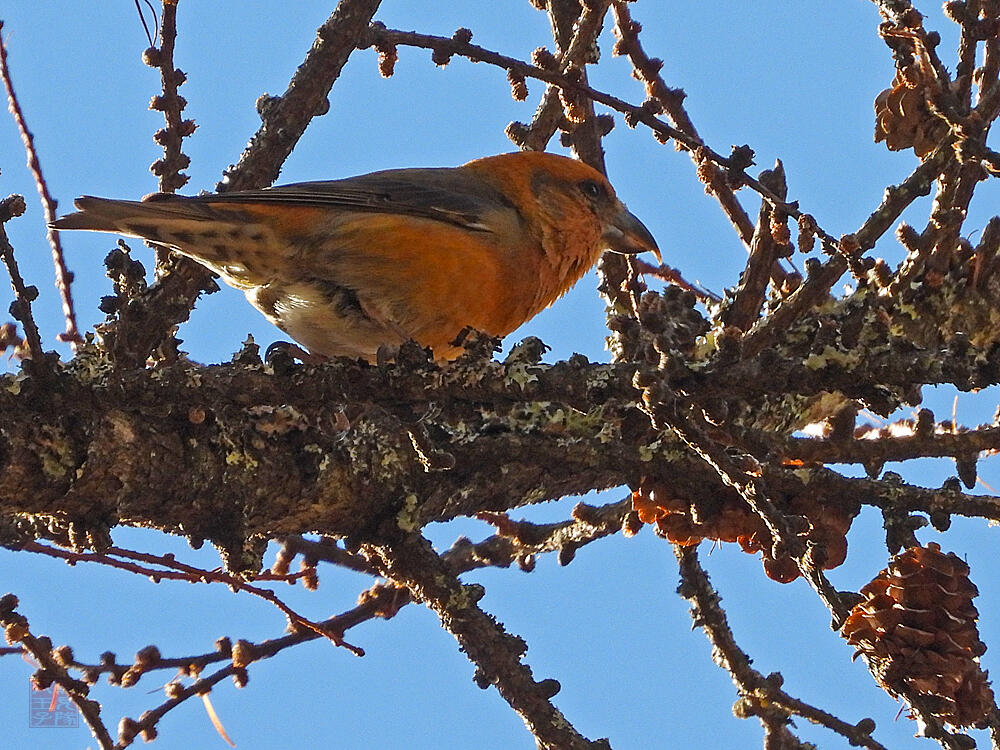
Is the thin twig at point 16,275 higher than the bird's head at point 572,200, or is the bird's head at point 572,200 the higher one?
the bird's head at point 572,200

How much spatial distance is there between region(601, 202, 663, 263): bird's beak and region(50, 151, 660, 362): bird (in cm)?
37

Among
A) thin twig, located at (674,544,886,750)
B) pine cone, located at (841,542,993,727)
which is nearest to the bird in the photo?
thin twig, located at (674,544,886,750)

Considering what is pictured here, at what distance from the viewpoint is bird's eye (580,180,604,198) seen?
417 centimetres

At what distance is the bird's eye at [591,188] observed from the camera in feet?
13.7

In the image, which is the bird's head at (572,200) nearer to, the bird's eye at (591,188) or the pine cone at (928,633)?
the bird's eye at (591,188)

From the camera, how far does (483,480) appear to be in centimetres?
286

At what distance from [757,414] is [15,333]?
2212 mm

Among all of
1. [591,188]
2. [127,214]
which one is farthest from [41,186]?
[591,188]

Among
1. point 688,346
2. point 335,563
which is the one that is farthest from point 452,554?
point 688,346

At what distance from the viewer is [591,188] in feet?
13.8

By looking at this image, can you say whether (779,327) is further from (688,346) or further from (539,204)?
(539,204)

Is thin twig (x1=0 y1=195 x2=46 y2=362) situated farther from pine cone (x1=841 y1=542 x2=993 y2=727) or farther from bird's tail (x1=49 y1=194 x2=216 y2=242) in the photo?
pine cone (x1=841 y1=542 x2=993 y2=727)

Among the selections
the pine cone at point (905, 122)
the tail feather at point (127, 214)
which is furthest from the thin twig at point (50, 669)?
the pine cone at point (905, 122)

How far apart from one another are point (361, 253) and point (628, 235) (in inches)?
48.6
